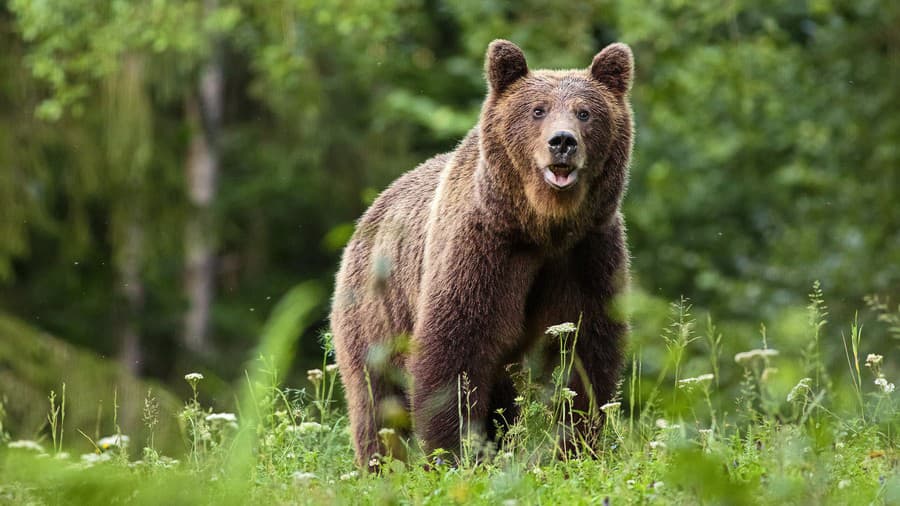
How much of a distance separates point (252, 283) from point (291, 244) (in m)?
1.02

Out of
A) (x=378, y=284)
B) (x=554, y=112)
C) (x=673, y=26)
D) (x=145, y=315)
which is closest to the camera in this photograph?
(x=378, y=284)

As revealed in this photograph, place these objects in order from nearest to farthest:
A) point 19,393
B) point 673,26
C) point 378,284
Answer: point 378,284 → point 19,393 → point 673,26

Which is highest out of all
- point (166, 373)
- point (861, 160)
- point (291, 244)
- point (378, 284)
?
point (378, 284)

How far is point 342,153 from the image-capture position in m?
20.4

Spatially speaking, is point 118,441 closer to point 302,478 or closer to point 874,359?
point 302,478

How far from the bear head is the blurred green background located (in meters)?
5.97

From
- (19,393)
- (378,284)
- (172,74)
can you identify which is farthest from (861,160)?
(378,284)

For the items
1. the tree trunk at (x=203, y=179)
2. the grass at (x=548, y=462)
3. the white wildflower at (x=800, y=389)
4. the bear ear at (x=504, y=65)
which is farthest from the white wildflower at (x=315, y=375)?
the tree trunk at (x=203, y=179)

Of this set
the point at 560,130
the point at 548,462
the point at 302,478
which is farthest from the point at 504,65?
the point at 302,478

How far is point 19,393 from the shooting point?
35.6 ft

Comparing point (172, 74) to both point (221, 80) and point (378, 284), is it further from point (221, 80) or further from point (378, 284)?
point (378, 284)

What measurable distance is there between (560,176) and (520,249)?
1.42 ft

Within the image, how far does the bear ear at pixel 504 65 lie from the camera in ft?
21.0

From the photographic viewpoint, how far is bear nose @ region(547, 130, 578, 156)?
586 centimetres
